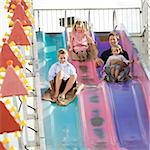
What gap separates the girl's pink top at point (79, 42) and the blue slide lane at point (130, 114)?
0.80m

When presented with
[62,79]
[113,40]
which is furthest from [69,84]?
[113,40]

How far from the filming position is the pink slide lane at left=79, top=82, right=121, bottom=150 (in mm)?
4828

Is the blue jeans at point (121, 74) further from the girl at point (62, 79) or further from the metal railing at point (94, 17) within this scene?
the metal railing at point (94, 17)

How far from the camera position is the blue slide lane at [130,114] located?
4879 millimetres

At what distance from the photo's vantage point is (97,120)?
516 centimetres

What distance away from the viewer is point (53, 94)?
213 inches

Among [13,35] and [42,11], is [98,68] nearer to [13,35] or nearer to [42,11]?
[42,11]

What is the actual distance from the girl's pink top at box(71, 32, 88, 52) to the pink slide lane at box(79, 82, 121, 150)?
0.75 metres

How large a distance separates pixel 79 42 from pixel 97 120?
58.6 inches

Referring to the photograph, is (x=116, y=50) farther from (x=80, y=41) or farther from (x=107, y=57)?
(x=80, y=41)

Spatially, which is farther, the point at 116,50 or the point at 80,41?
the point at 80,41

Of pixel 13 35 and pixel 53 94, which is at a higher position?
pixel 13 35

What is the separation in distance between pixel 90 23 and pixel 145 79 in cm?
188

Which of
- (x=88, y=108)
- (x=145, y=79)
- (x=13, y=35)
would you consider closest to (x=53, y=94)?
(x=88, y=108)
